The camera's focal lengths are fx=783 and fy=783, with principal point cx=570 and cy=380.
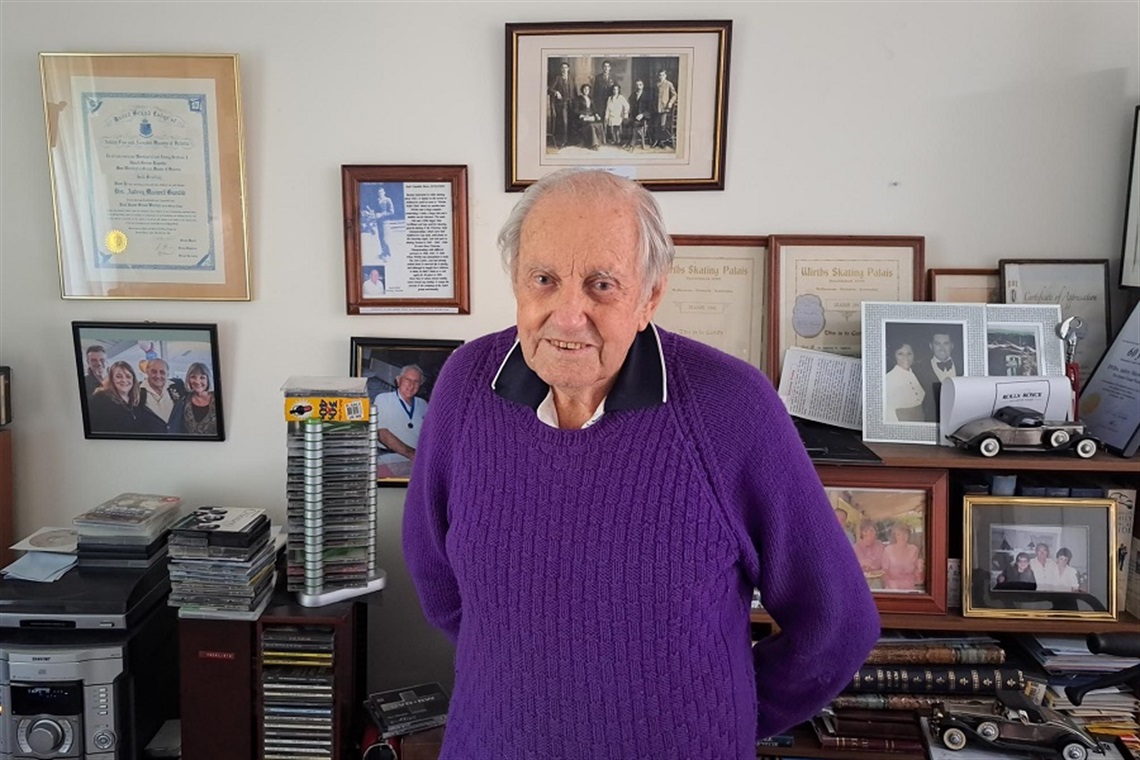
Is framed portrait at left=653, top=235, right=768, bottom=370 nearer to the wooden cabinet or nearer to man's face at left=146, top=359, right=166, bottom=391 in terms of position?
the wooden cabinet

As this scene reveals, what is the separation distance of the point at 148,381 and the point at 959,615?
1.99m

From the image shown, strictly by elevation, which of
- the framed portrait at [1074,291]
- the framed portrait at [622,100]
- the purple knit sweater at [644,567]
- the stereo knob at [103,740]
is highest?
the framed portrait at [622,100]

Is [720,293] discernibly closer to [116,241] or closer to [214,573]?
[214,573]

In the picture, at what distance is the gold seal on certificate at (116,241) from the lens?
1972mm

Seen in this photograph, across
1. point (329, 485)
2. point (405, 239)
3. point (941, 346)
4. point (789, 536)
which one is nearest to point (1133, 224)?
point (941, 346)

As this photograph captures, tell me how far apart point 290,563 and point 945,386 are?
4.85 ft

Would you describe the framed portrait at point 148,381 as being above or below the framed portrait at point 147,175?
below

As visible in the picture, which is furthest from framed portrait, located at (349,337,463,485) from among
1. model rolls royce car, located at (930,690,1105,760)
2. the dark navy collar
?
model rolls royce car, located at (930,690,1105,760)

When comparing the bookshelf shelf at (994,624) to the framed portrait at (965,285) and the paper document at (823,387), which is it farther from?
the framed portrait at (965,285)

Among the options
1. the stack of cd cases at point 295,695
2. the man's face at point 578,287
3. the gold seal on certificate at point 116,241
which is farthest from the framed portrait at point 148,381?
the man's face at point 578,287

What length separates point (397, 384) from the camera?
6.51 feet

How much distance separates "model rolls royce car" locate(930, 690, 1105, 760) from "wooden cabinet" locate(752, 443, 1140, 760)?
0.09 metres

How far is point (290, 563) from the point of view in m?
1.74

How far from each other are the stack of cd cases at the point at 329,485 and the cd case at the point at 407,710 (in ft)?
0.86
